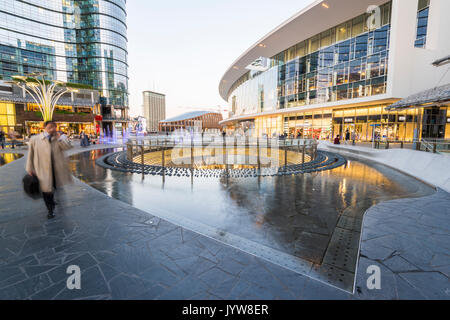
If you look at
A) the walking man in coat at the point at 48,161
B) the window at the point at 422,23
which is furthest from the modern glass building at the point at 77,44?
the walking man in coat at the point at 48,161

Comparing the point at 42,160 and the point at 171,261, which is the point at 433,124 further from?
the point at 42,160

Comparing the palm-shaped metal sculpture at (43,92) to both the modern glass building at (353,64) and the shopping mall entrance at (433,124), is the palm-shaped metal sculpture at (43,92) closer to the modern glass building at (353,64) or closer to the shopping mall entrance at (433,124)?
the modern glass building at (353,64)

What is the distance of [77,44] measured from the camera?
62562 mm

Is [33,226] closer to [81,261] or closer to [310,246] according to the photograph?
[81,261]

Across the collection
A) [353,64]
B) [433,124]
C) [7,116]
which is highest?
[353,64]

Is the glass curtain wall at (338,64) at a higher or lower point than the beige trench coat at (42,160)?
higher

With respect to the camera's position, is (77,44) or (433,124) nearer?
(433,124)

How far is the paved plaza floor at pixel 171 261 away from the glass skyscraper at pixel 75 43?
6990cm

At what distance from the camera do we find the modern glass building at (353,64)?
21.7m

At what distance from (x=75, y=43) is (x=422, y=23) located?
77.5 metres

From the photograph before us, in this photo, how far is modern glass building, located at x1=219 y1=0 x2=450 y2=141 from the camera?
71.1ft

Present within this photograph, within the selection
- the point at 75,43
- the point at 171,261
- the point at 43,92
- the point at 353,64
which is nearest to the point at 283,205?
the point at 171,261

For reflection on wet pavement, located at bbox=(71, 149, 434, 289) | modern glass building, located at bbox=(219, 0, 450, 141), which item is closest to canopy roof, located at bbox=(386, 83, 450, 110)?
reflection on wet pavement, located at bbox=(71, 149, 434, 289)

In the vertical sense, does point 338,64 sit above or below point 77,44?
below
